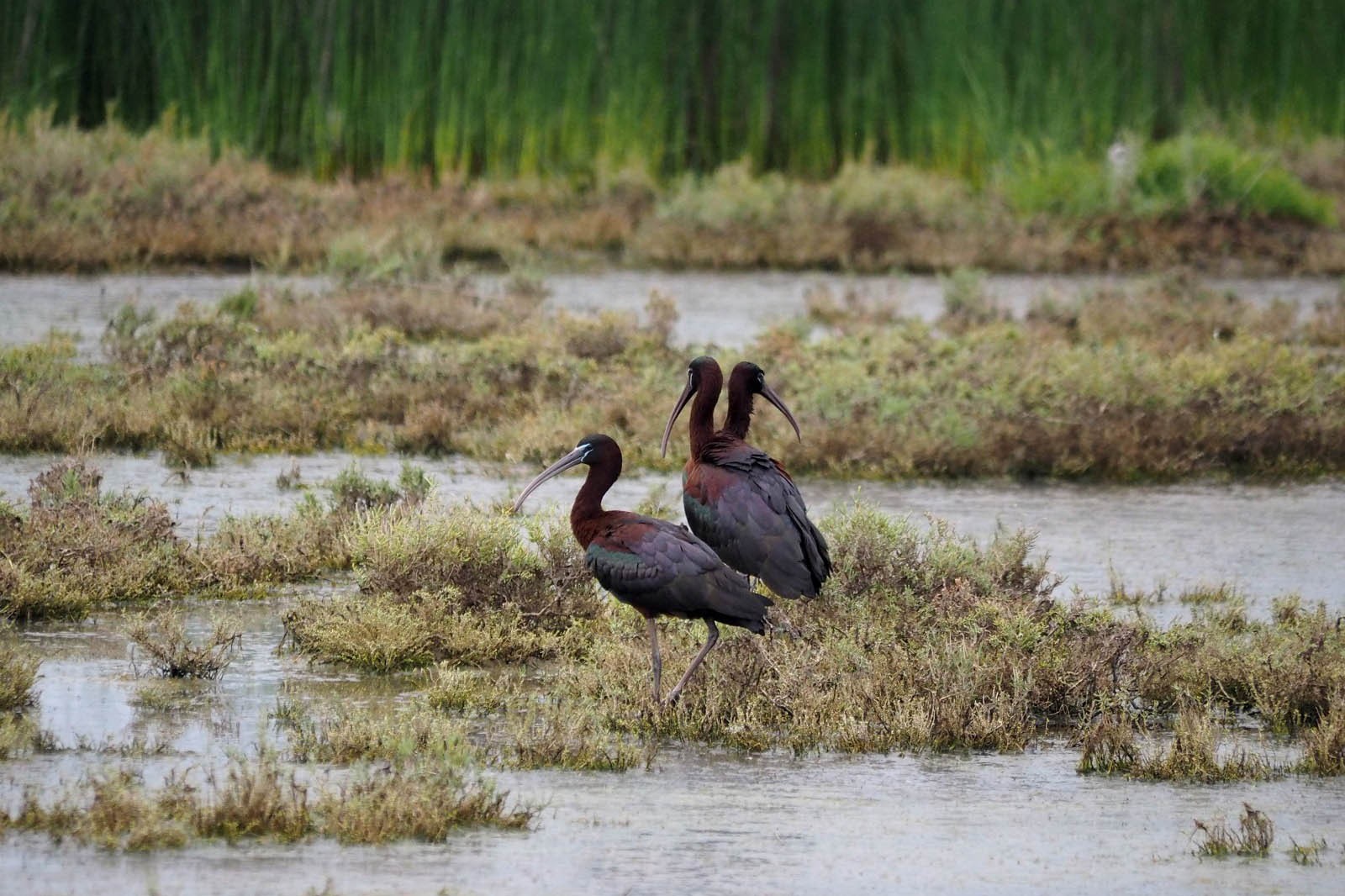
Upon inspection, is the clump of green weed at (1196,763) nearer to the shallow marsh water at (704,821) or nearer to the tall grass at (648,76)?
the shallow marsh water at (704,821)

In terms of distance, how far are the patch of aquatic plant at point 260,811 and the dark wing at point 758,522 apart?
79.6 inches

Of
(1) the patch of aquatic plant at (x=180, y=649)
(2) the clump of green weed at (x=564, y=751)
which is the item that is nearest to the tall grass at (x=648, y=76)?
(1) the patch of aquatic plant at (x=180, y=649)

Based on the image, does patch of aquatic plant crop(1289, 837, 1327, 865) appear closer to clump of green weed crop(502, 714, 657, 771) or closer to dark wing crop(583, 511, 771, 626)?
dark wing crop(583, 511, 771, 626)

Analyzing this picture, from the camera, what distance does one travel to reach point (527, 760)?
24.8 feet

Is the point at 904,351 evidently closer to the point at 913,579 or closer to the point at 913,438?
the point at 913,438

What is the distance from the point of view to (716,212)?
945 inches

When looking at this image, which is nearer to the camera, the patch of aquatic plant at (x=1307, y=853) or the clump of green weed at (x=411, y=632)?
the patch of aquatic plant at (x=1307, y=853)

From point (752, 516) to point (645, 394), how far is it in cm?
584

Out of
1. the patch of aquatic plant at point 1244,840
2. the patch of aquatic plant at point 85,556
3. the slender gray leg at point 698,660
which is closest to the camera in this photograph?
the patch of aquatic plant at point 1244,840

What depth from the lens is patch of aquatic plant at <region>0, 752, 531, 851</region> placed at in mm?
6523

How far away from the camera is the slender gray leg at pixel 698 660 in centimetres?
817

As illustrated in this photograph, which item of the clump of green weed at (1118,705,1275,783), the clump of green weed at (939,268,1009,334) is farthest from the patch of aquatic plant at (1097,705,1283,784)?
the clump of green weed at (939,268,1009,334)

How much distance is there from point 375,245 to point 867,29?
975 cm

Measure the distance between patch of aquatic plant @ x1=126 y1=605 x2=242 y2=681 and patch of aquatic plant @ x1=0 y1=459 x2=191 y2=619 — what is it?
0.68 meters
